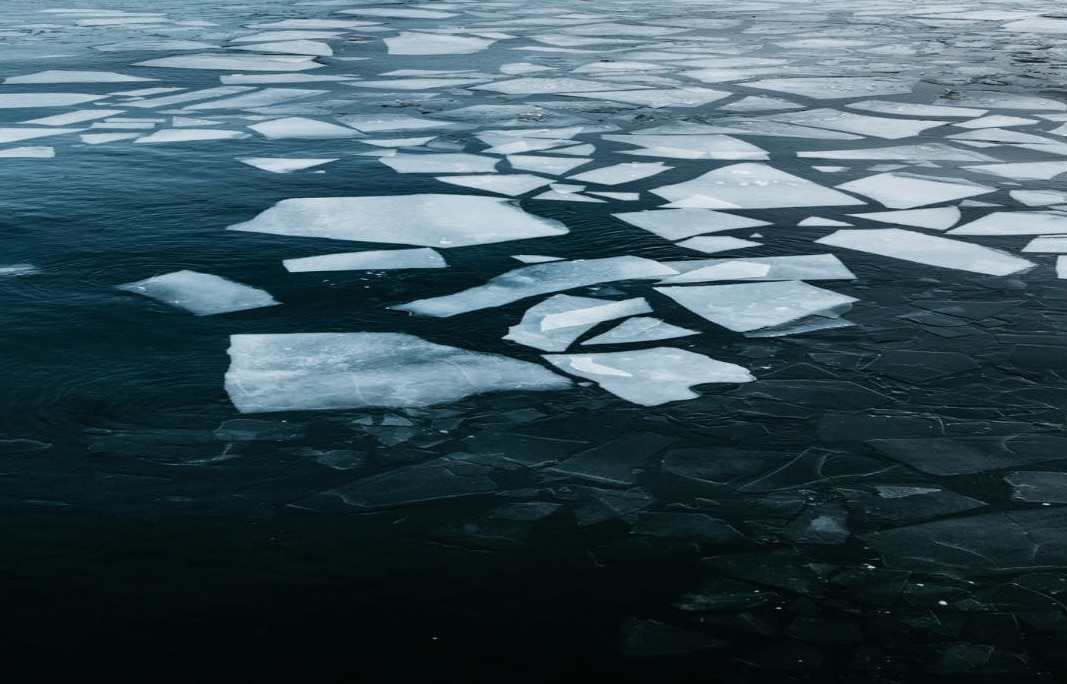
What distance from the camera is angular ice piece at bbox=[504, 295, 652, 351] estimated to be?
3701 mm

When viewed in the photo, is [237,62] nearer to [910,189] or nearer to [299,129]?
[299,129]

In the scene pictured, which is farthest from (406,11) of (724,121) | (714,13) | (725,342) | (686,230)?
(725,342)

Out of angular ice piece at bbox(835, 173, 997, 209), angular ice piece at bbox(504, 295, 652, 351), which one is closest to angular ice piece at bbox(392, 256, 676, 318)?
angular ice piece at bbox(504, 295, 652, 351)

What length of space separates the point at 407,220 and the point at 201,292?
3.78ft

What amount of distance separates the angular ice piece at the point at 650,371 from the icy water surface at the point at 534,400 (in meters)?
0.02

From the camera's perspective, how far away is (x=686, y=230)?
4910mm

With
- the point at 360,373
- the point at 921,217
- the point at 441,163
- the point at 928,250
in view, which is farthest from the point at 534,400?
the point at 441,163

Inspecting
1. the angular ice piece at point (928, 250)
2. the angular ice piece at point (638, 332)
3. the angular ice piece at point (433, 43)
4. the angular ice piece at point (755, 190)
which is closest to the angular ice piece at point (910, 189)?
the angular ice piece at point (755, 190)

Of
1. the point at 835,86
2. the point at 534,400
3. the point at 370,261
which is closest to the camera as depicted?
the point at 534,400

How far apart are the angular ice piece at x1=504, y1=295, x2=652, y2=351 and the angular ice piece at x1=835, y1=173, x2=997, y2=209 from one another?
1.84 metres

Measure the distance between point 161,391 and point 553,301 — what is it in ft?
4.38

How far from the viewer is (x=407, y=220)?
5.06 m

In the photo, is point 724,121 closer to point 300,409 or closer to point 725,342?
point 725,342

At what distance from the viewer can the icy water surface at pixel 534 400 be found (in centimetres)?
226
